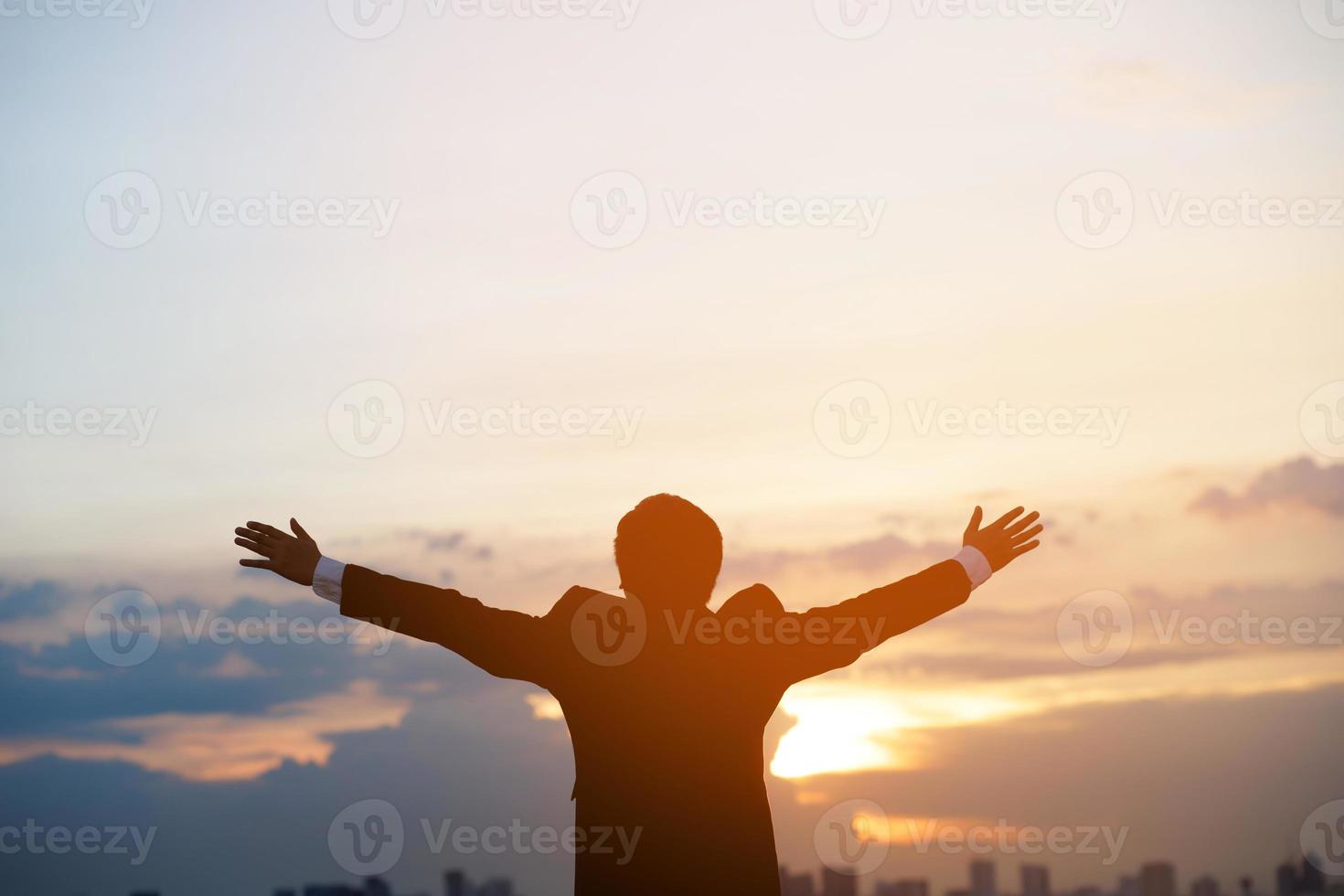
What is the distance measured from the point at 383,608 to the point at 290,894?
80.1 feet

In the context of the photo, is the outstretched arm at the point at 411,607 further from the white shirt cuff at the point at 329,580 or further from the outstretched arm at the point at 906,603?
the outstretched arm at the point at 906,603

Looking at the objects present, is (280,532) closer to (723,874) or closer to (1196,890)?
(723,874)

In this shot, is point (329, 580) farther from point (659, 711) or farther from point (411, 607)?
point (659, 711)

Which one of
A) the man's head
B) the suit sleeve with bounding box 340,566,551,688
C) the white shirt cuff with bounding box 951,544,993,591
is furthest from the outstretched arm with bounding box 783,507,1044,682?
the suit sleeve with bounding box 340,566,551,688

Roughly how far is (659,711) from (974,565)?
2160 millimetres

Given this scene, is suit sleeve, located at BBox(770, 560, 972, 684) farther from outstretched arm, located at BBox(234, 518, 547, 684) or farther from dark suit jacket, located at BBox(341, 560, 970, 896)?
outstretched arm, located at BBox(234, 518, 547, 684)

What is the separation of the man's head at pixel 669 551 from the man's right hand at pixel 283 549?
5.48 feet

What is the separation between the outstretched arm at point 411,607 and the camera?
265 inches

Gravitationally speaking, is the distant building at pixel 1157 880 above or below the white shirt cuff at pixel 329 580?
below

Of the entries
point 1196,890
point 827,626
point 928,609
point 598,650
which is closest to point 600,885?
point 598,650

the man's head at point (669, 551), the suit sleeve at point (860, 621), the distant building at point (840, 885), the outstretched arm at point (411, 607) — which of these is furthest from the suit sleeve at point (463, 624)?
the distant building at point (840, 885)

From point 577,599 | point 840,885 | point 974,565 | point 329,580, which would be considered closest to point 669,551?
→ point 577,599

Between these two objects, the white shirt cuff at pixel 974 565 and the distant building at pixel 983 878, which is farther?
the distant building at pixel 983 878

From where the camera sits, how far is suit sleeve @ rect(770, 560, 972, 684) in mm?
6891
